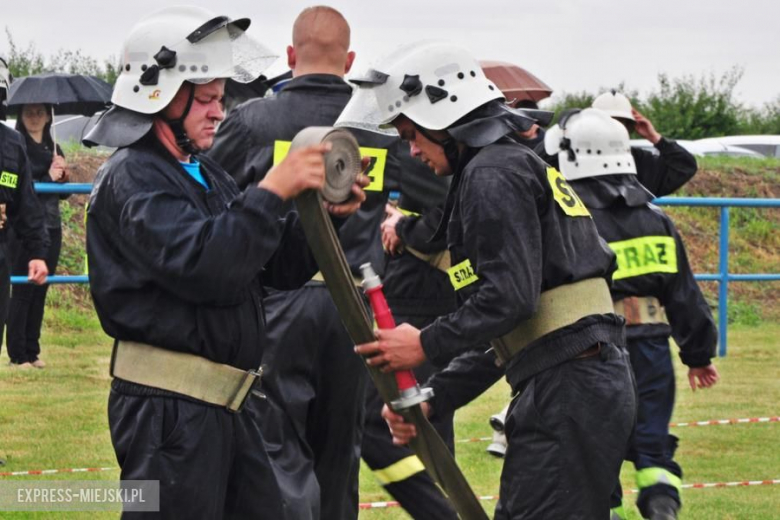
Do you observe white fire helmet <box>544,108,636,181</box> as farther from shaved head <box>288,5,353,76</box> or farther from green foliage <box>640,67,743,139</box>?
green foliage <box>640,67,743,139</box>

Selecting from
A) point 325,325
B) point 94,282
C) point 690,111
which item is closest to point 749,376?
point 325,325

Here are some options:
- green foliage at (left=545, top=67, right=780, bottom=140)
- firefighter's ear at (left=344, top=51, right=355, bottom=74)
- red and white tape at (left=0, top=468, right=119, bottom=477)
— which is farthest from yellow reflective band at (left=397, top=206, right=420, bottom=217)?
green foliage at (left=545, top=67, right=780, bottom=140)

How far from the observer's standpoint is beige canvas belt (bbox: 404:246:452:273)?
750 centimetres

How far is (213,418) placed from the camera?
4355 mm

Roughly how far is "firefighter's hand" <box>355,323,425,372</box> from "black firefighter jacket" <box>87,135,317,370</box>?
34 centimetres

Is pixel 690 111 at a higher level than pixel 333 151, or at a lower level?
lower

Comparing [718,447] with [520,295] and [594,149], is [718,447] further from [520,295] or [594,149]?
[520,295]

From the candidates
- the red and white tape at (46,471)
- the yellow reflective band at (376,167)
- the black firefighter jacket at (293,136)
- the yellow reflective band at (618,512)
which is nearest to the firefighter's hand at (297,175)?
the black firefighter jacket at (293,136)

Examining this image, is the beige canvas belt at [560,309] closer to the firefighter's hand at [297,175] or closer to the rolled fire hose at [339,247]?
the rolled fire hose at [339,247]

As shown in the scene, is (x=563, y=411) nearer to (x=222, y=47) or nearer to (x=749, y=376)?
(x=222, y=47)

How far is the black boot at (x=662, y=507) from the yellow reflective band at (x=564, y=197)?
2.45 metres

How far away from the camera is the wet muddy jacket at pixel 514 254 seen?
4.47 m

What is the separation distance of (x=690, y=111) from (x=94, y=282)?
3378 cm

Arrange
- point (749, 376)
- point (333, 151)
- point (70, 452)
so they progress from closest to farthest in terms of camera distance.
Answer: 1. point (333, 151)
2. point (70, 452)
3. point (749, 376)
